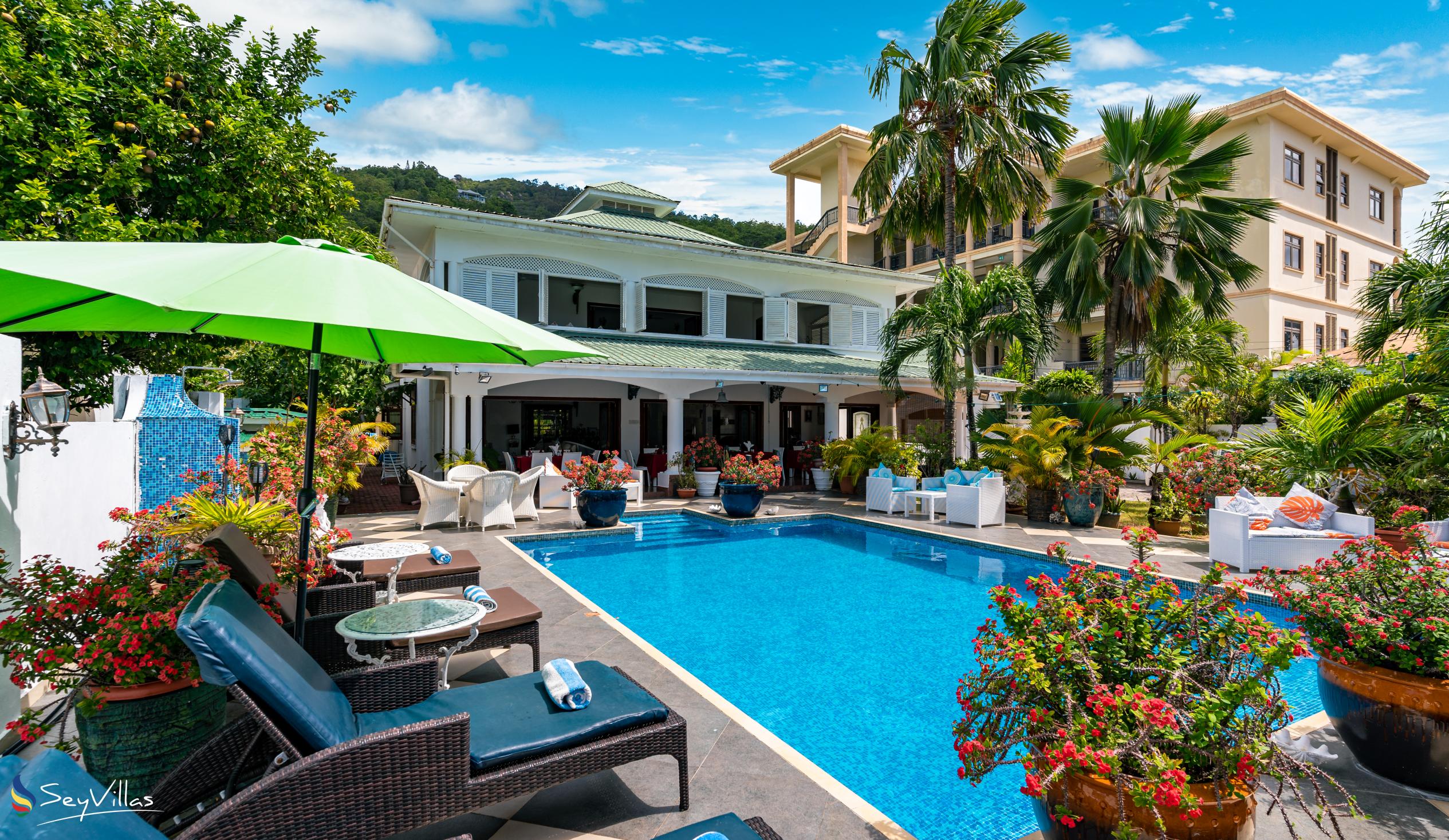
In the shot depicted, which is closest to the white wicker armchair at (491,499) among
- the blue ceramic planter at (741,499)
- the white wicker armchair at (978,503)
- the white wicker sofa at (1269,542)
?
the blue ceramic planter at (741,499)

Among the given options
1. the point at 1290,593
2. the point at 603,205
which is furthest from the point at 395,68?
the point at 1290,593

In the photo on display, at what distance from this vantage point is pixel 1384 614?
3.22 m

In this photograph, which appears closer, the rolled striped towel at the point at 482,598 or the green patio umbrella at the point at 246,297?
the green patio umbrella at the point at 246,297

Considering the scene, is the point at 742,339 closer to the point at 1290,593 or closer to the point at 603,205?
the point at 603,205

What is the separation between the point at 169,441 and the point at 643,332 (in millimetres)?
10985

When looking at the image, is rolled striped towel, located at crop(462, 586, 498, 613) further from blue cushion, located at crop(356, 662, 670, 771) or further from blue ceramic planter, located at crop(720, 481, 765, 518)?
blue ceramic planter, located at crop(720, 481, 765, 518)

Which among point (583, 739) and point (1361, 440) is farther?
point (1361, 440)

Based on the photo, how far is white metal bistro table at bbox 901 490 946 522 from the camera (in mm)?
12005

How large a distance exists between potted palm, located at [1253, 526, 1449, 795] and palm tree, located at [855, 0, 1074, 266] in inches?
477

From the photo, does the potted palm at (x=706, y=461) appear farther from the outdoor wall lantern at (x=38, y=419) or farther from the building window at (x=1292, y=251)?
the building window at (x=1292, y=251)

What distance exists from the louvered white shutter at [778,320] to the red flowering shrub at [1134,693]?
16.2 meters

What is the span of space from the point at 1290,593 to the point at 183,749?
5.28m

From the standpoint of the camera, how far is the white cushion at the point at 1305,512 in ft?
25.7

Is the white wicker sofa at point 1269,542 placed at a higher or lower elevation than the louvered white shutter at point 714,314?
lower
